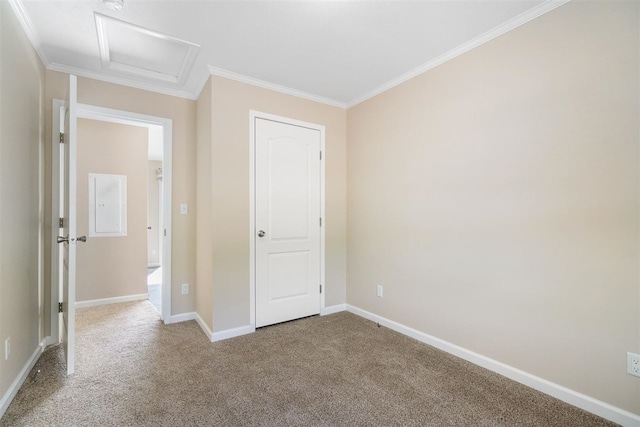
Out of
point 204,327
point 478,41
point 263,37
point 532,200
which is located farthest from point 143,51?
point 532,200

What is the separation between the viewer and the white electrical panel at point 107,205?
378 centimetres

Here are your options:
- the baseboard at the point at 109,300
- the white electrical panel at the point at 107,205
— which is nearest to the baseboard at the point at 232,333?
the baseboard at the point at 109,300

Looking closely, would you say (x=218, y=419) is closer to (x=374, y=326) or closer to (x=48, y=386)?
(x=48, y=386)

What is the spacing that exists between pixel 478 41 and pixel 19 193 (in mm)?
3385

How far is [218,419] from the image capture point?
167 centimetres

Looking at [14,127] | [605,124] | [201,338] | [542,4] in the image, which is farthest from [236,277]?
[542,4]

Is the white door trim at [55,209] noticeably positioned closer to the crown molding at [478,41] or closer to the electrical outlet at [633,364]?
the crown molding at [478,41]

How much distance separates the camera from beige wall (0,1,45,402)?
1.68m

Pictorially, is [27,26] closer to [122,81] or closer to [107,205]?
[122,81]

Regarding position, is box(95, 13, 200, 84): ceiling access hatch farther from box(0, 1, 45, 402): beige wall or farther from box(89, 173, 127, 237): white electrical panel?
box(89, 173, 127, 237): white electrical panel

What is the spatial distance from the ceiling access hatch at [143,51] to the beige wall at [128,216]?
1.45m

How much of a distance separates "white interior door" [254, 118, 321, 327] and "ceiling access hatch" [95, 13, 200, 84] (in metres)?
0.85

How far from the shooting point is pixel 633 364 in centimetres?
159

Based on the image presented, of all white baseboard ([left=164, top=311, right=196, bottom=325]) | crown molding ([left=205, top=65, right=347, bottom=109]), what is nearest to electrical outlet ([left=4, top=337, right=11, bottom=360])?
white baseboard ([left=164, top=311, right=196, bottom=325])
